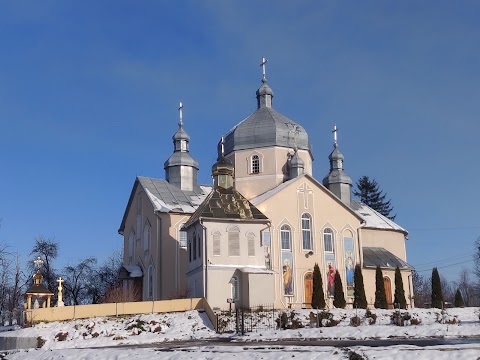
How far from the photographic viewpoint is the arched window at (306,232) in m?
36.2

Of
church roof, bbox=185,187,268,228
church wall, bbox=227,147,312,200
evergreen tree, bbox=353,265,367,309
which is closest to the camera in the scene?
church roof, bbox=185,187,268,228

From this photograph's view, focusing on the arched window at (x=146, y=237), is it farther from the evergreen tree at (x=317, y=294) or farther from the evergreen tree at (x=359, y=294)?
the evergreen tree at (x=359, y=294)

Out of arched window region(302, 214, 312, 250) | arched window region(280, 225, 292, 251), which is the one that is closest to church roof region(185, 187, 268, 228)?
arched window region(280, 225, 292, 251)

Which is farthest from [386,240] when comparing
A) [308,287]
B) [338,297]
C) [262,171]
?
[338,297]

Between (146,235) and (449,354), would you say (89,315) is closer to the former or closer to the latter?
(146,235)

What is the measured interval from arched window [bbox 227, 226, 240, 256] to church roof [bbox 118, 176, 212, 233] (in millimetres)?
6912

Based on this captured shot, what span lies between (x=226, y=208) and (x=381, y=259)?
1325 centimetres

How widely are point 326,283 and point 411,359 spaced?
903 inches

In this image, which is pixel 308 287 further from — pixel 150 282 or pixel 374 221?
pixel 374 221

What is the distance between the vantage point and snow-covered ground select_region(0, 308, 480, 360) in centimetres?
1402

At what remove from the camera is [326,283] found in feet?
118

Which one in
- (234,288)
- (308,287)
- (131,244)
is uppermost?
(131,244)

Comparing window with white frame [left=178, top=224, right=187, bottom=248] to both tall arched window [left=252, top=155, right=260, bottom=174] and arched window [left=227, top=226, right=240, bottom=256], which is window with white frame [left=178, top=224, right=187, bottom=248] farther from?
arched window [left=227, top=226, right=240, bottom=256]

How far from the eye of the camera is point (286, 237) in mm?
35719
